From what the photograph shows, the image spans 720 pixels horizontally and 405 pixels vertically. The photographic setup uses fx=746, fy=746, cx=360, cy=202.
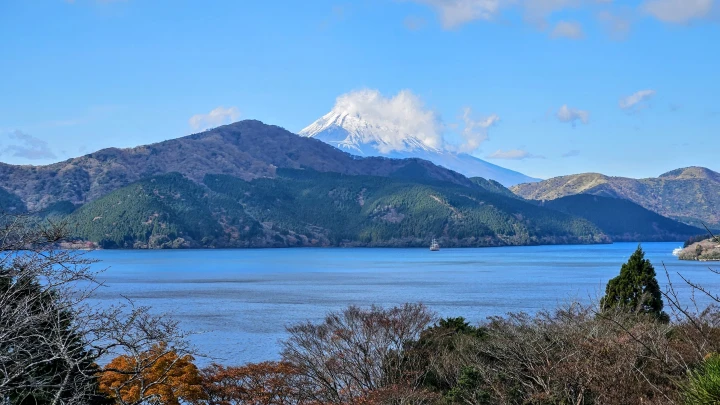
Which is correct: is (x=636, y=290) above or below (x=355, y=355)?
above

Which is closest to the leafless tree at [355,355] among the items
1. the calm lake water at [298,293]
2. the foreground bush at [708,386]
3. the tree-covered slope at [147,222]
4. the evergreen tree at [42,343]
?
the calm lake water at [298,293]

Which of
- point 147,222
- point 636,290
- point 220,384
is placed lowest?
point 220,384

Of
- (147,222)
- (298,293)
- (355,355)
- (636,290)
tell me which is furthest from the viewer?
(147,222)

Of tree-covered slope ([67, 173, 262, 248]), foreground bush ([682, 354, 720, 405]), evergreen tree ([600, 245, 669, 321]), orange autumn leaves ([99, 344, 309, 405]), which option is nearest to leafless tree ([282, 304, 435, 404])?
orange autumn leaves ([99, 344, 309, 405])

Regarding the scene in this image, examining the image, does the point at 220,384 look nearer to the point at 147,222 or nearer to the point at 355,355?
the point at 355,355

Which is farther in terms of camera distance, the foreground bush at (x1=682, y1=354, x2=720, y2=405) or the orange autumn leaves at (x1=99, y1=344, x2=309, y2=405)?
the orange autumn leaves at (x1=99, y1=344, x2=309, y2=405)

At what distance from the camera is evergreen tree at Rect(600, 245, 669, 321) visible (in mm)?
30203

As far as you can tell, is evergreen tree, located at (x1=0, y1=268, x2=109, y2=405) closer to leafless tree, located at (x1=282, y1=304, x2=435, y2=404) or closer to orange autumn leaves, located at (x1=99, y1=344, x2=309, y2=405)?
orange autumn leaves, located at (x1=99, y1=344, x2=309, y2=405)

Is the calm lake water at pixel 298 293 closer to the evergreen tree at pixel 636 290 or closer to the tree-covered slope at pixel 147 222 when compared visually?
the evergreen tree at pixel 636 290

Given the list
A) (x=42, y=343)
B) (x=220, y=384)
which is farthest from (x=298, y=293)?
(x=42, y=343)

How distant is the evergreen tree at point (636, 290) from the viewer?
30203 millimetres

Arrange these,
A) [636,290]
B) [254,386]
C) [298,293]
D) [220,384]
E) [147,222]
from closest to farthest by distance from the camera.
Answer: [254,386] < [220,384] < [636,290] < [298,293] < [147,222]

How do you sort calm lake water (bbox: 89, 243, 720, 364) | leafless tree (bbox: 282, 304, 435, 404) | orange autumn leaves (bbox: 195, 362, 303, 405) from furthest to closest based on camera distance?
1. calm lake water (bbox: 89, 243, 720, 364)
2. leafless tree (bbox: 282, 304, 435, 404)
3. orange autumn leaves (bbox: 195, 362, 303, 405)

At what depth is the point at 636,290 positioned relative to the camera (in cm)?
3125
